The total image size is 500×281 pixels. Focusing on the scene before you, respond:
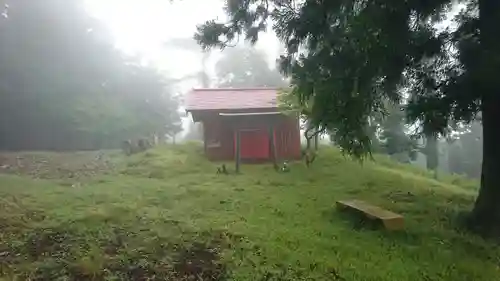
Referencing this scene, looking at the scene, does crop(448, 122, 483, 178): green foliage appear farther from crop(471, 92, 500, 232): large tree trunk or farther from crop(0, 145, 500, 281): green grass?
crop(471, 92, 500, 232): large tree trunk

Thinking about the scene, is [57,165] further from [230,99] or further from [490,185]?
[490,185]

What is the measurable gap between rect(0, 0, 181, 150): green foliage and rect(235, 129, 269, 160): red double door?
23.7 ft

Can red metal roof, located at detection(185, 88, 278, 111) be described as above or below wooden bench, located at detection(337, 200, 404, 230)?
above

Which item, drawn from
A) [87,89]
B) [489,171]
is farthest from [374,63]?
[87,89]

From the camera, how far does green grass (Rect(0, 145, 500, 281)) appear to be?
4531 mm

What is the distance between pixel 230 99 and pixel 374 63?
986 cm

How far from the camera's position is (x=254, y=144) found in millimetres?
13625

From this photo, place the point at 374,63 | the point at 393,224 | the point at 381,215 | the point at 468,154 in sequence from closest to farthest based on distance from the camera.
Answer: the point at 374,63 → the point at 393,224 → the point at 381,215 → the point at 468,154

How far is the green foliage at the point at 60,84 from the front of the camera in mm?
16672

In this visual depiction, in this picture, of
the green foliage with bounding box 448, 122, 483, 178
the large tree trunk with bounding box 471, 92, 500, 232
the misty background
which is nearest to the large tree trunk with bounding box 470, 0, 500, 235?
the large tree trunk with bounding box 471, 92, 500, 232

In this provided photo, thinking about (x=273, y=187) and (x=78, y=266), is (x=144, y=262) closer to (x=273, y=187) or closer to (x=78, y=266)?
(x=78, y=266)

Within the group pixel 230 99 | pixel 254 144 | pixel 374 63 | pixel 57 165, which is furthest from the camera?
pixel 230 99

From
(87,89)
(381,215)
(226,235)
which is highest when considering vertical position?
(87,89)

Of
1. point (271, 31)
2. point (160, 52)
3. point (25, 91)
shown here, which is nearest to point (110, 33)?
point (25, 91)
